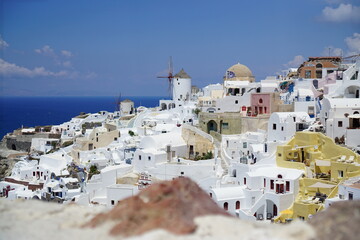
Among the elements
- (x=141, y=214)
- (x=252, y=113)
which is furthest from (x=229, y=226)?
(x=252, y=113)

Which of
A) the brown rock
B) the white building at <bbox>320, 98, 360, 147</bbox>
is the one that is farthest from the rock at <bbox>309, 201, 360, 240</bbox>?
the white building at <bbox>320, 98, 360, 147</bbox>

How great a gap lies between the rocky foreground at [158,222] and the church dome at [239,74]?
104 ft

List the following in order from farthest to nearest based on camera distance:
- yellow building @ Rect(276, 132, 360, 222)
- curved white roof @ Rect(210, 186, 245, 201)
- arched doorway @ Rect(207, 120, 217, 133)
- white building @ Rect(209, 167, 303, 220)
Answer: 1. arched doorway @ Rect(207, 120, 217, 133)
2. curved white roof @ Rect(210, 186, 245, 201)
3. white building @ Rect(209, 167, 303, 220)
4. yellow building @ Rect(276, 132, 360, 222)

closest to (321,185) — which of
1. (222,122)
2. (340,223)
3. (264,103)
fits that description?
(264,103)

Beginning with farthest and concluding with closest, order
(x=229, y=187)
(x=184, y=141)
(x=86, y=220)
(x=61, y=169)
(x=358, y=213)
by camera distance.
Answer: (x=61, y=169) → (x=184, y=141) → (x=229, y=187) → (x=86, y=220) → (x=358, y=213)

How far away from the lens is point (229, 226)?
5.22 metres

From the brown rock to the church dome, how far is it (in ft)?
104

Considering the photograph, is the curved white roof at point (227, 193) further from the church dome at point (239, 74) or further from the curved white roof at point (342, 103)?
the church dome at point (239, 74)

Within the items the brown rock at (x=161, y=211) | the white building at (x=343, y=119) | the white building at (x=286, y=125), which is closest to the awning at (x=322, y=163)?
the white building at (x=343, y=119)

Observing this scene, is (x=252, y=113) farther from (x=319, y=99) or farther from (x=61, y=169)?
(x=61, y=169)

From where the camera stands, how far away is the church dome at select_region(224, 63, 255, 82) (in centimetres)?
3709

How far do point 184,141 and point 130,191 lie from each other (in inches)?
280

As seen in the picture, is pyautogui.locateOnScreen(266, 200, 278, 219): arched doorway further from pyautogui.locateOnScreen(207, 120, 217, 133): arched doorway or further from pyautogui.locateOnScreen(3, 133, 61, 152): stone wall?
pyautogui.locateOnScreen(3, 133, 61, 152): stone wall

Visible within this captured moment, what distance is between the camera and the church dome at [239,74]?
37.1 m
